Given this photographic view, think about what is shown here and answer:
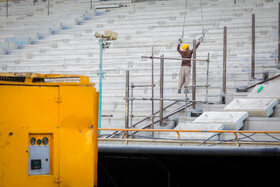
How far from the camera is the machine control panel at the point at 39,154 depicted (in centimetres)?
479

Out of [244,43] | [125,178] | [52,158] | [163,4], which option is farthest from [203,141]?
[163,4]

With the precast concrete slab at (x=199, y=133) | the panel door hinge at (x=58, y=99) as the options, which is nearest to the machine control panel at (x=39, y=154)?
the panel door hinge at (x=58, y=99)

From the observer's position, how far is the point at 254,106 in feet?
38.8

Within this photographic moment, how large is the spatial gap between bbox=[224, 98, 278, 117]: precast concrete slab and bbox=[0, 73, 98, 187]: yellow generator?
24.0ft

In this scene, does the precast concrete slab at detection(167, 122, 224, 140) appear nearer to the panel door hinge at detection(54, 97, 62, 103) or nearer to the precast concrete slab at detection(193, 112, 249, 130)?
the precast concrete slab at detection(193, 112, 249, 130)

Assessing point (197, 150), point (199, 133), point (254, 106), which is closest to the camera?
point (197, 150)

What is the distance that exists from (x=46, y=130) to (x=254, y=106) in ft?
25.8

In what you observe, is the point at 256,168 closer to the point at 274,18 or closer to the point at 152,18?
the point at 274,18

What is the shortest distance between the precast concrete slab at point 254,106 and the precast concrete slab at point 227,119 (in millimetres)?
236

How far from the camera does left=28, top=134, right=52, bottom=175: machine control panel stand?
479 centimetres

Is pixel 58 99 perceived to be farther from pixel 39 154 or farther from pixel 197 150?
pixel 197 150

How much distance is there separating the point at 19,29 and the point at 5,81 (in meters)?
20.6

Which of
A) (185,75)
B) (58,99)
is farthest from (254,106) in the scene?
(58,99)

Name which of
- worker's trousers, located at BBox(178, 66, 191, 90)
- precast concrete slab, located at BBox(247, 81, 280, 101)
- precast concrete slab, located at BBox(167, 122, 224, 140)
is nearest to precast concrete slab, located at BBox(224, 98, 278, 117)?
precast concrete slab, located at BBox(247, 81, 280, 101)
